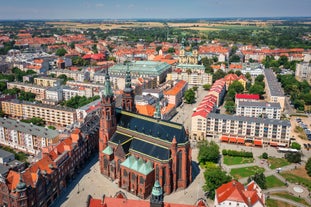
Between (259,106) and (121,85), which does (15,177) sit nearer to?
(259,106)

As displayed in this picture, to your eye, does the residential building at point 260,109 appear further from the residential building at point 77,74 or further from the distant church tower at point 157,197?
the residential building at point 77,74

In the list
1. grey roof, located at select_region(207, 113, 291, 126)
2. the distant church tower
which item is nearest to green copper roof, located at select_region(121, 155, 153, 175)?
the distant church tower

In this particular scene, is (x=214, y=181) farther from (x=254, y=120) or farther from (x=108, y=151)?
(x=254, y=120)

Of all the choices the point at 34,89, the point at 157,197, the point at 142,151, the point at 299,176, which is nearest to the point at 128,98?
the point at 142,151

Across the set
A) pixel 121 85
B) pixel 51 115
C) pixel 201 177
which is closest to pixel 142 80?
pixel 121 85

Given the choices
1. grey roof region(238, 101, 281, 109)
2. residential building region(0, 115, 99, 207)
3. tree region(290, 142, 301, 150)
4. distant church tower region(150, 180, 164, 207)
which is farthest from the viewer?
grey roof region(238, 101, 281, 109)

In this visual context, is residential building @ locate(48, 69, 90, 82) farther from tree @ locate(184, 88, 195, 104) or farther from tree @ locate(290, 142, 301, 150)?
tree @ locate(290, 142, 301, 150)
